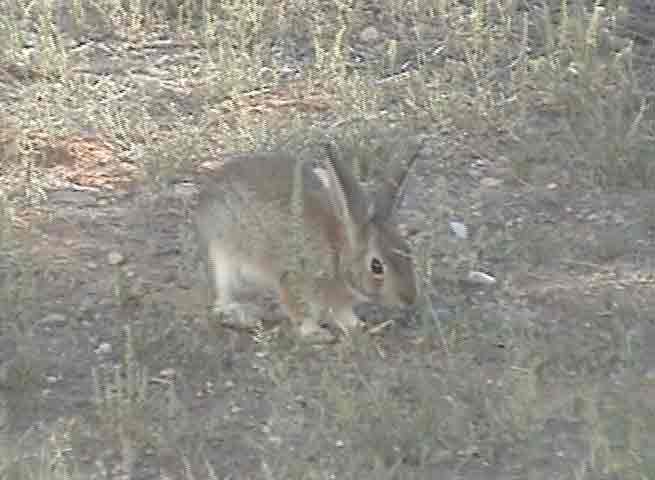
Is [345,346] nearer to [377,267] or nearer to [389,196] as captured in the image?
[377,267]

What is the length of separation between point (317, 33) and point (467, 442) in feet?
10.9

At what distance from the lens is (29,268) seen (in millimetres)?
5391

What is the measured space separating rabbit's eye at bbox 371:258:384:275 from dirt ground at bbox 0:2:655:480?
228 millimetres

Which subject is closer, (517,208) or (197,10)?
(517,208)

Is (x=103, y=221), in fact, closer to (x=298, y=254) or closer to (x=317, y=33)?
(x=298, y=254)

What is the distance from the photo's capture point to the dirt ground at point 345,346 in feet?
14.3

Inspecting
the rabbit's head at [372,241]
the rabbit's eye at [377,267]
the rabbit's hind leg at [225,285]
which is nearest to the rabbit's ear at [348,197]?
the rabbit's head at [372,241]

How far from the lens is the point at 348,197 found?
495 centimetres

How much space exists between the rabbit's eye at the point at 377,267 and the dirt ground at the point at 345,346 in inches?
9.0

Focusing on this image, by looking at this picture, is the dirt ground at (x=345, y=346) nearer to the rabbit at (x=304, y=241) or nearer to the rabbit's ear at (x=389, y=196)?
the rabbit at (x=304, y=241)

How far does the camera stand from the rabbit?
4938 millimetres

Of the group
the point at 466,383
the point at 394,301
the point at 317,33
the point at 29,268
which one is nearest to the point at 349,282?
the point at 394,301

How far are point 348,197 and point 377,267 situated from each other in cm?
24

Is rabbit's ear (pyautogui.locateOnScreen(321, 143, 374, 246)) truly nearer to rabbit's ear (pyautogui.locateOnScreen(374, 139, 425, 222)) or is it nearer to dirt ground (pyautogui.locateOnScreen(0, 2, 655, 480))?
rabbit's ear (pyautogui.locateOnScreen(374, 139, 425, 222))
